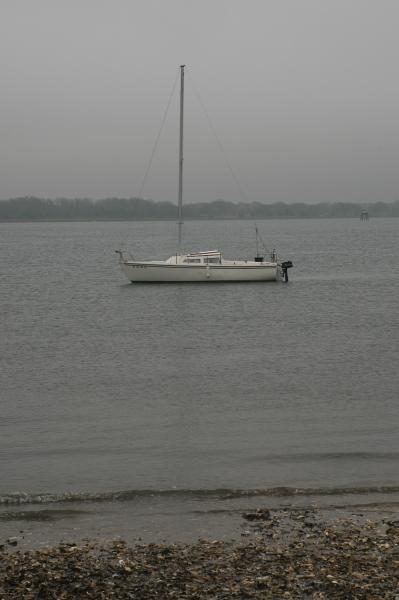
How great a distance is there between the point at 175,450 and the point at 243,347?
1509cm

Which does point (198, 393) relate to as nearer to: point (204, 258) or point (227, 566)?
point (227, 566)

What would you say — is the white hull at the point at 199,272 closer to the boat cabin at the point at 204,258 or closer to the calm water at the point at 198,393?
the boat cabin at the point at 204,258

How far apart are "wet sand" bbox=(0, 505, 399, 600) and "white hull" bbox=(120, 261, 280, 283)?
4143 centimetres

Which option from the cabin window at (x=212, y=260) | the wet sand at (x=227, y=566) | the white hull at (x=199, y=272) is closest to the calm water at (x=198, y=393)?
the wet sand at (x=227, y=566)

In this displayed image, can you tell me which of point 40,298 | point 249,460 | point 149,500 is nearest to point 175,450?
point 249,460

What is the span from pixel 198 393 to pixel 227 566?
13.2m

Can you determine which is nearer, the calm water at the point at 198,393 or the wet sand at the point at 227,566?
the wet sand at the point at 227,566

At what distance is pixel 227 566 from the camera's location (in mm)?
10375

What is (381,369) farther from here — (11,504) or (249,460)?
(11,504)

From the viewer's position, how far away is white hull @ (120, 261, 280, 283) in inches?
2096

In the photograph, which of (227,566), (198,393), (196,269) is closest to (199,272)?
(196,269)

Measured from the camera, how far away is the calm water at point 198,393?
1579 centimetres

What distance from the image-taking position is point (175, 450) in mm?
17406

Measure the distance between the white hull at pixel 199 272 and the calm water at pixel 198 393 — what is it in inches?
136
